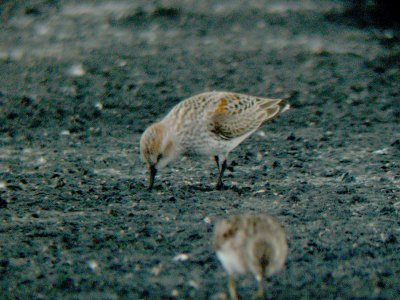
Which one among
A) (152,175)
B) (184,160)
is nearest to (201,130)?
(152,175)

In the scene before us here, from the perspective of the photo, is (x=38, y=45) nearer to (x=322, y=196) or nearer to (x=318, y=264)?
(x=322, y=196)

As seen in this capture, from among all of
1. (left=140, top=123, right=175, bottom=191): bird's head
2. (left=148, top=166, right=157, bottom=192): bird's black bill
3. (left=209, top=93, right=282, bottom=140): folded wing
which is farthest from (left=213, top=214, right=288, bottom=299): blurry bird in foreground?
(left=209, top=93, right=282, bottom=140): folded wing

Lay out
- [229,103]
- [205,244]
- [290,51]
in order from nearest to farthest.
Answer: [205,244] → [229,103] → [290,51]

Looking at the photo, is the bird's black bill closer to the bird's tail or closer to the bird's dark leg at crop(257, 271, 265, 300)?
the bird's tail

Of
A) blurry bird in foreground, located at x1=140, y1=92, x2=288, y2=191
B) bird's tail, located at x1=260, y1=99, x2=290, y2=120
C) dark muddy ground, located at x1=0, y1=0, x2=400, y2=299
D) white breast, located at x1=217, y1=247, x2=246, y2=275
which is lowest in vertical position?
dark muddy ground, located at x1=0, y1=0, x2=400, y2=299

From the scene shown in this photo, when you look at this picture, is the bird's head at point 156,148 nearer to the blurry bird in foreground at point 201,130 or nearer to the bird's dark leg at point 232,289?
the blurry bird in foreground at point 201,130

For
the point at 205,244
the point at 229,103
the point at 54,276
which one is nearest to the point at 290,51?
the point at 229,103
